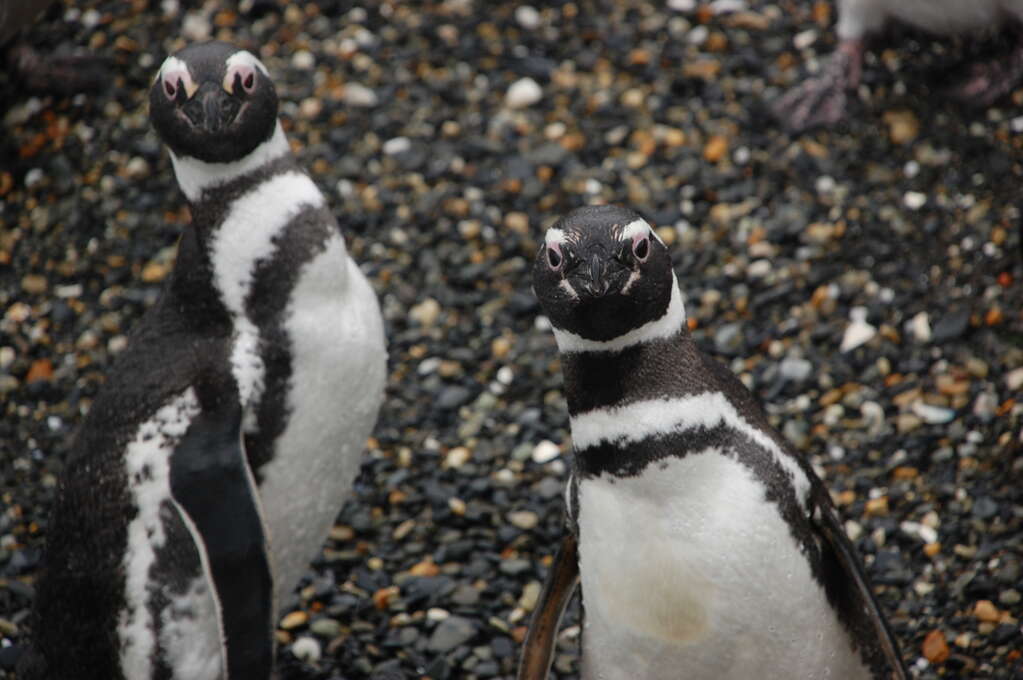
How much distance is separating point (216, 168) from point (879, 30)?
2.76 m

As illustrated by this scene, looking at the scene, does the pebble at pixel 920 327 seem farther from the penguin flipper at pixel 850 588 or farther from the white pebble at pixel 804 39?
the white pebble at pixel 804 39

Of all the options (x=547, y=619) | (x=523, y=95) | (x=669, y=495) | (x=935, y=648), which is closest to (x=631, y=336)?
(x=669, y=495)

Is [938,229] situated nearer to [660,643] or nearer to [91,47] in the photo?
[660,643]

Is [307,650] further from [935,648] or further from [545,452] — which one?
[935,648]

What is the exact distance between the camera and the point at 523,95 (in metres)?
5.11

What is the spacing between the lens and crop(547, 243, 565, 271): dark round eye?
2391 mm

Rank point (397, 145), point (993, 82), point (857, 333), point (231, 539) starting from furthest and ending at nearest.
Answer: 1. point (397, 145)
2. point (993, 82)
3. point (857, 333)
4. point (231, 539)

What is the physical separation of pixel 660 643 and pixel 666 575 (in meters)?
0.16

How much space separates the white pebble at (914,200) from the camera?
446 centimetres

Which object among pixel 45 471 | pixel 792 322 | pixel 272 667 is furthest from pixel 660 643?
pixel 45 471

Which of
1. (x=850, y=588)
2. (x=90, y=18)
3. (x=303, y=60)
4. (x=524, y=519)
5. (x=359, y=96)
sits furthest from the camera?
(x=90, y=18)

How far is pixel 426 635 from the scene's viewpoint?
3539mm

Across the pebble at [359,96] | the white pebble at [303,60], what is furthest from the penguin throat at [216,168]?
the white pebble at [303,60]

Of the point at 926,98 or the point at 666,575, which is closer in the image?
the point at 666,575
